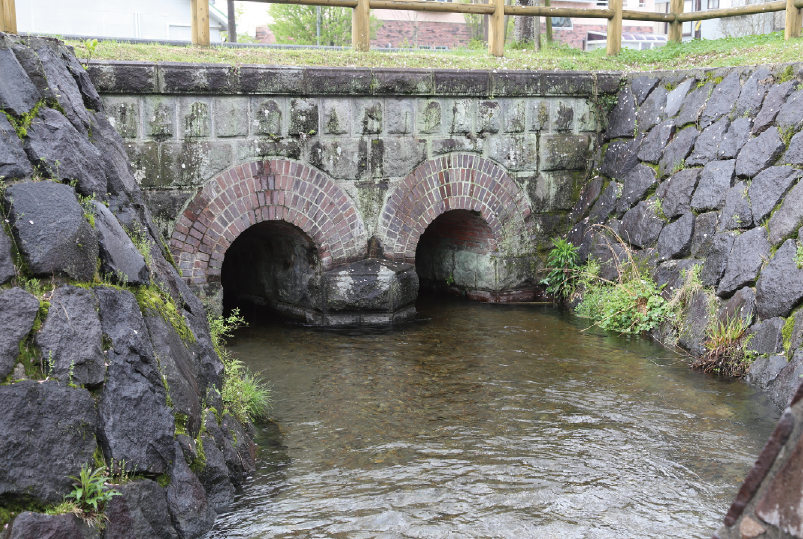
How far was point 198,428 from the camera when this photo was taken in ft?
14.2

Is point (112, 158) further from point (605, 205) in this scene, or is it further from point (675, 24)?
point (675, 24)

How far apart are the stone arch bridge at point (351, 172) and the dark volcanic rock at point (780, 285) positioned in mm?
3395

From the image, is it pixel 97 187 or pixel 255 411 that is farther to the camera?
pixel 255 411

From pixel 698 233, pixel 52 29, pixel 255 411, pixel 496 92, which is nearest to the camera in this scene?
pixel 255 411

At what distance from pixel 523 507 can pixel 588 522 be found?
0.37 metres

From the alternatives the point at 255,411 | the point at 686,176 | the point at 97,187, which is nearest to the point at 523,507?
the point at 255,411

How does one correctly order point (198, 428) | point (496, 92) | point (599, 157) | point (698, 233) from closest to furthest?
1. point (198, 428)
2. point (698, 233)
3. point (496, 92)
4. point (599, 157)

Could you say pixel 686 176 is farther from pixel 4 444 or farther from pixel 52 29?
pixel 52 29

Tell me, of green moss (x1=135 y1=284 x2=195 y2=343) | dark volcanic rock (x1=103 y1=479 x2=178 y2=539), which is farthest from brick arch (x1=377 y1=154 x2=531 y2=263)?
dark volcanic rock (x1=103 y1=479 x2=178 y2=539)

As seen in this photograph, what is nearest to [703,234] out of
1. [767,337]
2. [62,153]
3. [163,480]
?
[767,337]

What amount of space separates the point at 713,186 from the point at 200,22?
569 centimetres

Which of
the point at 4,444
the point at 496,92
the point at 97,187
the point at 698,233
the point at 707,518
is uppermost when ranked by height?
the point at 496,92

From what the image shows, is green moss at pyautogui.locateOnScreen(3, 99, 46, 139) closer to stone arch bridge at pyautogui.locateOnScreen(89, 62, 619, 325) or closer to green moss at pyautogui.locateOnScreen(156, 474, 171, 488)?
green moss at pyautogui.locateOnScreen(156, 474, 171, 488)

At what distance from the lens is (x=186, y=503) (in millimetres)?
3939
